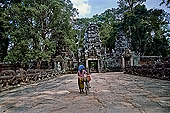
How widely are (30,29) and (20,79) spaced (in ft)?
41.9

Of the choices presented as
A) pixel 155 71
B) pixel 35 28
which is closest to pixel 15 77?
pixel 155 71

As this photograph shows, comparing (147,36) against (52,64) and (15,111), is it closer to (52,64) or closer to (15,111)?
(52,64)

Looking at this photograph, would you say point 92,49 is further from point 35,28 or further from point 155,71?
point 155,71

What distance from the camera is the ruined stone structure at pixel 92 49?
37659 millimetres

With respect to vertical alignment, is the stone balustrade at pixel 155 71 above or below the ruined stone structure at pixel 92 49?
below

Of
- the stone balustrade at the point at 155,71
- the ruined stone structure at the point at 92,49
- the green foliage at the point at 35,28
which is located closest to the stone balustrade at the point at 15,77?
the green foliage at the point at 35,28

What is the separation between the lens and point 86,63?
36719mm

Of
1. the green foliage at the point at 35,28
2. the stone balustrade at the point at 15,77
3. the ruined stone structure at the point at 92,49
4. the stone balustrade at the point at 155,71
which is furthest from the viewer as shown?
the ruined stone structure at the point at 92,49

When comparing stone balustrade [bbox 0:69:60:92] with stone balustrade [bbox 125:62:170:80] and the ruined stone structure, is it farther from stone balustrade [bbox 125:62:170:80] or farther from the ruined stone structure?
the ruined stone structure

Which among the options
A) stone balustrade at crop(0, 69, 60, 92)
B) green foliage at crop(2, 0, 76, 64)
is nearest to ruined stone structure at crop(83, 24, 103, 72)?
green foliage at crop(2, 0, 76, 64)

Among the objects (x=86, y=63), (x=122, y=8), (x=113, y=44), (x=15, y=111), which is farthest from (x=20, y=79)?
(x=122, y=8)

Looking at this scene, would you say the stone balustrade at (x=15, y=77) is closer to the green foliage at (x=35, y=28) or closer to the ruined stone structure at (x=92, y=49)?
the green foliage at (x=35, y=28)

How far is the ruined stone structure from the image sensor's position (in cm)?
3766

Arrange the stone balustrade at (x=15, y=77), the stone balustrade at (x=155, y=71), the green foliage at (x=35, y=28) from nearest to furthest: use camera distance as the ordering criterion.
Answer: the stone balustrade at (x=15, y=77)
the stone balustrade at (x=155, y=71)
the green foliage at (x=35, y=28)
